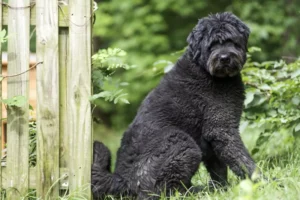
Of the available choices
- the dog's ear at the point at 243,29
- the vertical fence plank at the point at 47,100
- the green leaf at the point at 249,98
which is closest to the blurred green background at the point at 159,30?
the green leaf at the point at 249,98

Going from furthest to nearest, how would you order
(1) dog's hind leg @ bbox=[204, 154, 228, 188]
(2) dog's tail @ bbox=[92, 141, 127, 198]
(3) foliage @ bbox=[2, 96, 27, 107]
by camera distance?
(1) dog's hind leg @ bbox=[204, 154, 228, 188] < (2) dog's tail @ bbox=[92, 141, 127, 198] < (3) foliage @ bbox=[2, 96, 27, 107]

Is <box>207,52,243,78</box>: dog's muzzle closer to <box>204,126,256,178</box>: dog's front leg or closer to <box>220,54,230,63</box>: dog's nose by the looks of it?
<box>220,54,230,63</box>: dog's nose

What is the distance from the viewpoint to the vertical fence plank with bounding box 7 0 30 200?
4707 mm

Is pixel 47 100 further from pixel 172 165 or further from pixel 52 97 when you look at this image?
pixel 172 165

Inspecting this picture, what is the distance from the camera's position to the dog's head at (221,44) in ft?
16.3

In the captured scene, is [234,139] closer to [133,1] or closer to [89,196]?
[89,196]

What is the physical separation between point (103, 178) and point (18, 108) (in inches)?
33.9

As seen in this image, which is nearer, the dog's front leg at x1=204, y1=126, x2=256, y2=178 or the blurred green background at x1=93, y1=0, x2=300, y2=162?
the dog's front leg at x1=204, y1=126, x2=256, y2=178

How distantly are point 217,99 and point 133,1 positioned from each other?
7874 millimetres

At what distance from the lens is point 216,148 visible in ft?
16.6

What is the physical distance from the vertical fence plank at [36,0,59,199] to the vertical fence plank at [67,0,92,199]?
0.36 feet

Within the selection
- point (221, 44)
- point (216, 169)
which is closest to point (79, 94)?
point (221, 44)

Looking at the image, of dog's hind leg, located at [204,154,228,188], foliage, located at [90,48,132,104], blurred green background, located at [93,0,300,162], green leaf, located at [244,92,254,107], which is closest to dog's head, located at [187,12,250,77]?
foliage, located at [90,48,132,104]

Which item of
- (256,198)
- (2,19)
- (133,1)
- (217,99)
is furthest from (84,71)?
(133,1)
